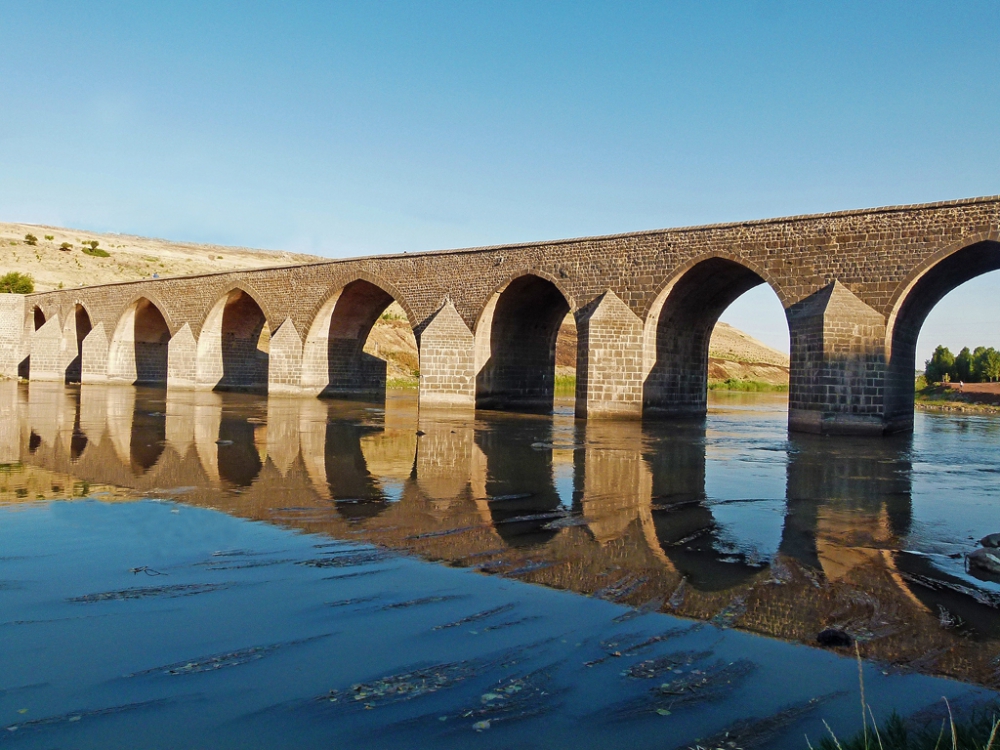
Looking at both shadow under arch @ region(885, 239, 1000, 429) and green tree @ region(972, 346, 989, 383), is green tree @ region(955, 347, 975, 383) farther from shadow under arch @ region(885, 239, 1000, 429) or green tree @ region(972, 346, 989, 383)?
shadow under arch @ region(885, 239, 1000, 429)

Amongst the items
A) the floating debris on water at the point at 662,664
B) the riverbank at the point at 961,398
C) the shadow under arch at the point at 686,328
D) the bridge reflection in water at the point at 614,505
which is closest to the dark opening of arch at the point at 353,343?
the shadow under arch at the point at 686,328

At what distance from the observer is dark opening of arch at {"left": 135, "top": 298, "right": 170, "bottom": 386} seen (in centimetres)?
4078

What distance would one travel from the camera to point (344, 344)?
110 ft

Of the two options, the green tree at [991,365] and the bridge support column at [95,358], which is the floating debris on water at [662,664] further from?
the green tree at [991,365]

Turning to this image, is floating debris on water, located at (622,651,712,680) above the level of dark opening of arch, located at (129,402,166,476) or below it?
below

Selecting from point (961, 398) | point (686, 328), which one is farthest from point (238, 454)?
point (961, 398)

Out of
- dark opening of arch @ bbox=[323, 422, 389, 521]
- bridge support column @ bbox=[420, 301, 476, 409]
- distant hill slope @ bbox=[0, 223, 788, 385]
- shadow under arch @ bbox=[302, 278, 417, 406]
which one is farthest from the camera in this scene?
distant hill slope @ bbox=[0, 223, 788, 385]

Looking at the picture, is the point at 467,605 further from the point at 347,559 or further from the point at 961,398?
the point at 961,398

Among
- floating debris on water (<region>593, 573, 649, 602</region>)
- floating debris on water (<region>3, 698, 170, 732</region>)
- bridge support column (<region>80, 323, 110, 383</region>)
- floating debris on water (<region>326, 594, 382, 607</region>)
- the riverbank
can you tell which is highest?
bridge support column (<region>80, 323, 110, 383</region>)

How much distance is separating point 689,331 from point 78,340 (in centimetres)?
3665

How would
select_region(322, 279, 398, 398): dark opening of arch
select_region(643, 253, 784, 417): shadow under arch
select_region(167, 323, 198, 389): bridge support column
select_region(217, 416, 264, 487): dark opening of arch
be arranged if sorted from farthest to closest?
select_region(167, 323, 198, 389): bridge support column, select_region(322, 279, 398, 398): dark opening of arch, select_region(643, 253, 784, 417): shadow under arch, select_region(217, 416, 264, 487): dark opening of arch

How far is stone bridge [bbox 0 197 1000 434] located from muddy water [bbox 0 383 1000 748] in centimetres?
959

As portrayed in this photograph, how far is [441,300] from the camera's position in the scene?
2786 centimetres

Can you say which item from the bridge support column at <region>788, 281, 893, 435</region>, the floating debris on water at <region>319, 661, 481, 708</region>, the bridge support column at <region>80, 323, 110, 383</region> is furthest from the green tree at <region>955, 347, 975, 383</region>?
the floating debris on water at <region>319, 661, 481, 708</region>
